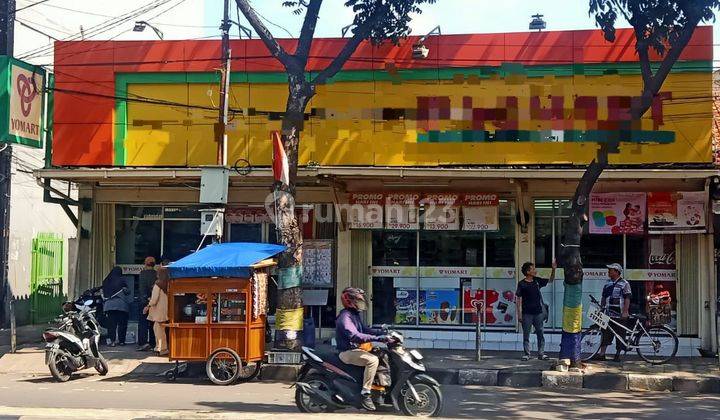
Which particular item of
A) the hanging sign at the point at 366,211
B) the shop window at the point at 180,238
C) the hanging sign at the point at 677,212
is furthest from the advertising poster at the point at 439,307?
the shop window at the point at 180,238

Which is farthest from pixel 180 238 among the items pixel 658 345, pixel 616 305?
pixel 658 345

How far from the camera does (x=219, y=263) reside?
12844 millimetres

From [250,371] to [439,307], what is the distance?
491cm

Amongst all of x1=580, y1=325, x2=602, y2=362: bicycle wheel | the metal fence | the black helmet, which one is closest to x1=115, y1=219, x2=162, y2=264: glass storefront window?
the metal fence

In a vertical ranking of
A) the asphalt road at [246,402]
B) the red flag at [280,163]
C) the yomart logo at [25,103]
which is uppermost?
the yomart logo at [25,103]

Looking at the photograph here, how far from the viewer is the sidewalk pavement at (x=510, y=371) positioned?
41.2 ft

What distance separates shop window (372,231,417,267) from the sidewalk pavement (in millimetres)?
2238

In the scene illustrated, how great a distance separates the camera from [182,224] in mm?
17500

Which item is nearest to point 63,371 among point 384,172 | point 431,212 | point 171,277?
point 171,277

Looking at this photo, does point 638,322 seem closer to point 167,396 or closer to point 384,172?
point 384,172

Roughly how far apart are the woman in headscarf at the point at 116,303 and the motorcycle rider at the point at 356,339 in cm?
797

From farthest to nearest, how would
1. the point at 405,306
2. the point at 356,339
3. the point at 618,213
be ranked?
the point at 405,306 → the point at 618,213 → the point at 356,339

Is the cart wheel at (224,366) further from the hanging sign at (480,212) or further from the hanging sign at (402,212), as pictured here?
the hanging sign at (480,212)

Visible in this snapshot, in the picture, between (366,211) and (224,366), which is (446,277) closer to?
(366,211)
